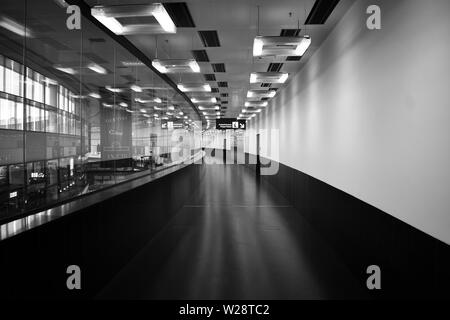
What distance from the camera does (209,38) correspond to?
16.4ft

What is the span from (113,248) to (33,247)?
1.40 meters

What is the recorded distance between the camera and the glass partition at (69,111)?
4.25 metres

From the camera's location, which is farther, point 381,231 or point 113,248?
point 113,248

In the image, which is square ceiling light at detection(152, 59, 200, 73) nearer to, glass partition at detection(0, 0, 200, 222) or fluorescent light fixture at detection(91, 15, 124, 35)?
glass partition at detection(0, 0, 200, 222)

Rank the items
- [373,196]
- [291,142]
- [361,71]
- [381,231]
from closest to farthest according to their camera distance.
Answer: [381,231]
[373,196]
[361,71]
[291,142]

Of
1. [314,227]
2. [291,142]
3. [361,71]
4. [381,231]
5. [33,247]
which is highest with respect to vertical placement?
[361,71]

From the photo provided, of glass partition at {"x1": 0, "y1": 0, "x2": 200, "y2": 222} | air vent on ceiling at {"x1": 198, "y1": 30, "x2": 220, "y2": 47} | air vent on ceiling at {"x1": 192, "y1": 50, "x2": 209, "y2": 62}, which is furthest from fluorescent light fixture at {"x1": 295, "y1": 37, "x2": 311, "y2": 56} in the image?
glass partition at {"x1": 0, "y1": 0, "x2": 200, "y2": 222}

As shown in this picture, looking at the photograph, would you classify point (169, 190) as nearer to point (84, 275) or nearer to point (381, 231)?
point (84, 275)

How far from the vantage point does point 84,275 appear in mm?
2488

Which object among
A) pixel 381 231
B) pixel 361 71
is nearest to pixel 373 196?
pixel 381 231

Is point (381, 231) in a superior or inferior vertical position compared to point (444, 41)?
inferior

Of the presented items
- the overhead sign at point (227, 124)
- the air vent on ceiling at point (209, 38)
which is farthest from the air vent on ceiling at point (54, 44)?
the overhead sign at point (227, 124)

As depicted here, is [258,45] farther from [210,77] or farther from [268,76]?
[210,77]

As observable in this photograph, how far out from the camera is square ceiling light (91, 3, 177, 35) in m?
3.06
